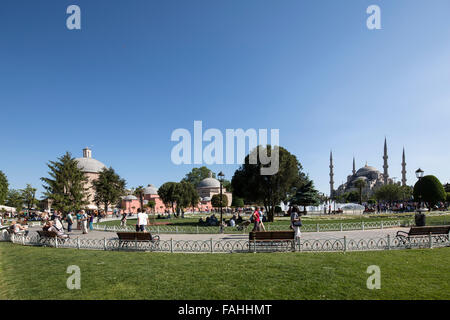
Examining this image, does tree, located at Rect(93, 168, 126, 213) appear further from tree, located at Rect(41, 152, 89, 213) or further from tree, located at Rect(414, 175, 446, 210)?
tree, located at Rect(414, 175, 446, 210)

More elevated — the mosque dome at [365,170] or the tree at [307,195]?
the mosque dome at [365,170]

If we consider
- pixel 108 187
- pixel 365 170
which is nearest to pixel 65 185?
pixel 108 187

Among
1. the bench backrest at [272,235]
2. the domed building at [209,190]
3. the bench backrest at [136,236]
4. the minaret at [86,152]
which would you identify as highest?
the minaret at [86,152]

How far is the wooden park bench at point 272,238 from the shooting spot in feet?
30.7

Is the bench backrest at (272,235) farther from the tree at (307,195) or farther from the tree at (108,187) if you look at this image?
the tree at (108,187)

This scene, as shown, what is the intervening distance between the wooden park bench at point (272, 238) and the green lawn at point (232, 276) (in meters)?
0.77

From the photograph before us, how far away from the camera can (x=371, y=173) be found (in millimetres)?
99562

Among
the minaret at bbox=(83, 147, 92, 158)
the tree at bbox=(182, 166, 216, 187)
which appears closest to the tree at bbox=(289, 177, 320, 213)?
the minaret at bbox=(83, 147, 92, 158)

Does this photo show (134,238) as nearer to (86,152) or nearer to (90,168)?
(90,168)

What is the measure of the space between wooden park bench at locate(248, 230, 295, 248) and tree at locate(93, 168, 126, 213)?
37.7m

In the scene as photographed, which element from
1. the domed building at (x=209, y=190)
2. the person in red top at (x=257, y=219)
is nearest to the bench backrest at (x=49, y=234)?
the person in red top at (x=257, y=219)

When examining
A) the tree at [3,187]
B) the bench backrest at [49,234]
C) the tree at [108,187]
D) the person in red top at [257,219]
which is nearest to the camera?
the person in red top at [257,219]
